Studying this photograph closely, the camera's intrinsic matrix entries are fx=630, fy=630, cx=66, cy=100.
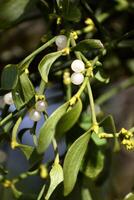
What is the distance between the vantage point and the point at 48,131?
2.10 feet

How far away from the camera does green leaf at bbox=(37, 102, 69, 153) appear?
631mm

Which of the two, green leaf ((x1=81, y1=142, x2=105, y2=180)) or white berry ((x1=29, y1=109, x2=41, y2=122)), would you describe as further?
green leaf ((x1=81, y1=142, x2=105, y2=180))

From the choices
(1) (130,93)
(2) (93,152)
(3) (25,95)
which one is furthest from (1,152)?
(1) (130,93)

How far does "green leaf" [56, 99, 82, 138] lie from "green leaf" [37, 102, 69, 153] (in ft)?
0.04

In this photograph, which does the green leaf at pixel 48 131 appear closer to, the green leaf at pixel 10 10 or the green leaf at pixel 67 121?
the green leaf at pixel 67 121

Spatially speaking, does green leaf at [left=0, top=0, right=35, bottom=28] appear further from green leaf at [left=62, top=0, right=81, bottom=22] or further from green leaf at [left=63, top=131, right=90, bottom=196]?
green leaf at [left=63, top=131, right=90, bottom=196]

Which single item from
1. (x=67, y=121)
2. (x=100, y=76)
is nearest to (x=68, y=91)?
(x=100, y=76)

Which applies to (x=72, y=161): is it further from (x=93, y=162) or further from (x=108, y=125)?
(x=93, y=162)

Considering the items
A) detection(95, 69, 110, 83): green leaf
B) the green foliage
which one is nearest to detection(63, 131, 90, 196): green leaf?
the green foliage

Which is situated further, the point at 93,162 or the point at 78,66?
the point at 93,162

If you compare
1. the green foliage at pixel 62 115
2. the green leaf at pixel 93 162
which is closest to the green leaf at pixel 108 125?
the green foliage at pixel 62 115

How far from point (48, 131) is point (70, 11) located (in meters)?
0.14

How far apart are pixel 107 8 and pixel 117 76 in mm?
297

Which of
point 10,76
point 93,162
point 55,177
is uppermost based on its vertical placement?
point 10,76
